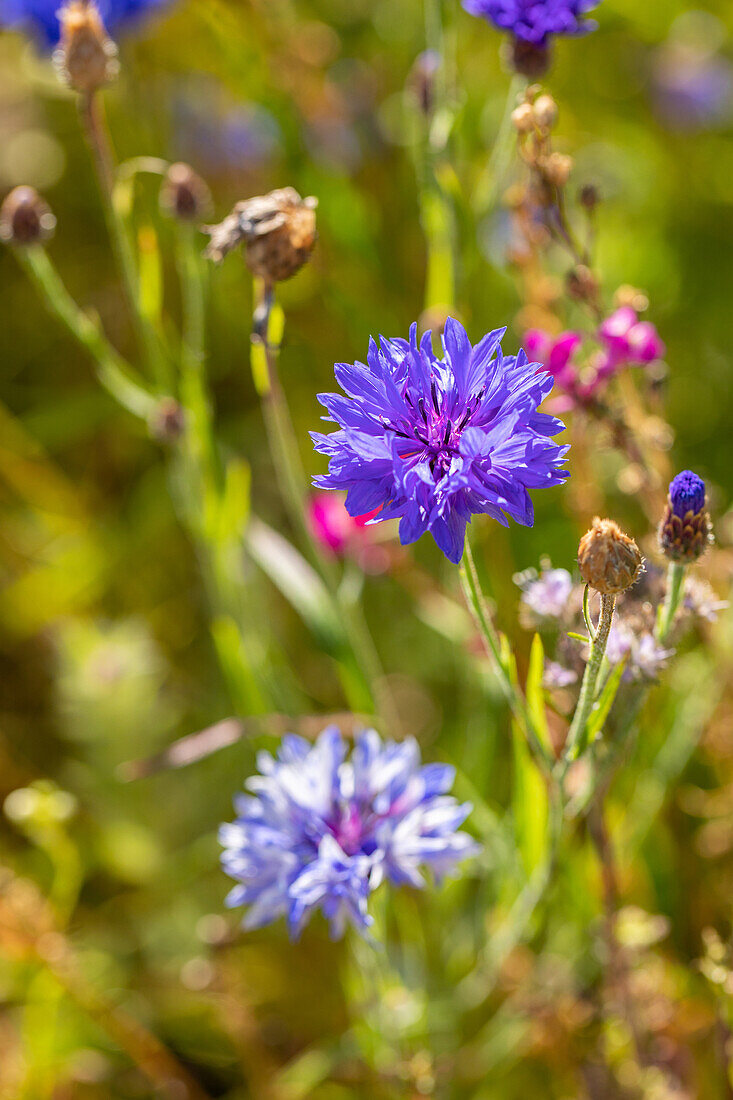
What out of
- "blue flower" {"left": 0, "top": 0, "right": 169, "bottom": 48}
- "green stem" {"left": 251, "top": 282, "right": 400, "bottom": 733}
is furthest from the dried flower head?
"blue flower" {"left": 0, "top": 0, "right": 169, "bottom": 48}

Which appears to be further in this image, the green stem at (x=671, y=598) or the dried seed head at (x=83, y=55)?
the dried seed head at (x=83, y=55)

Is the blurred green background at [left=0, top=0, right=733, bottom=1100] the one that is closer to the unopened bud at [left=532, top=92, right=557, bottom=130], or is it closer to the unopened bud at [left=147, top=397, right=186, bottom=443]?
the unopened bud at [left=532, top=92, right=557, bottom=130]

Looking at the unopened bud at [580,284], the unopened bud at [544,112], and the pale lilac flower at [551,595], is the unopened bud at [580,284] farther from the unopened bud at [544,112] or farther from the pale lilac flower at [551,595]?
the pale lilac flower at [551,595]

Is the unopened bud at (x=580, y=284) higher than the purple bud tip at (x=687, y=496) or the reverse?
higher

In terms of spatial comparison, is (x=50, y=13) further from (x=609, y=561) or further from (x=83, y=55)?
(x=609, y=561)

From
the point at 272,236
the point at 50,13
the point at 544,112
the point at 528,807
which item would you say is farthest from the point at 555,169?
the point at 50,13

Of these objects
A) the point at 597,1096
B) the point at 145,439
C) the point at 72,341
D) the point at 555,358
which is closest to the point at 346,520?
the point at 555,358

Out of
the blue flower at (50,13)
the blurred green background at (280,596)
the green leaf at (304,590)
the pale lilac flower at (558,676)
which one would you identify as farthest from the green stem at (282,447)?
the blue flower at (50,13)
